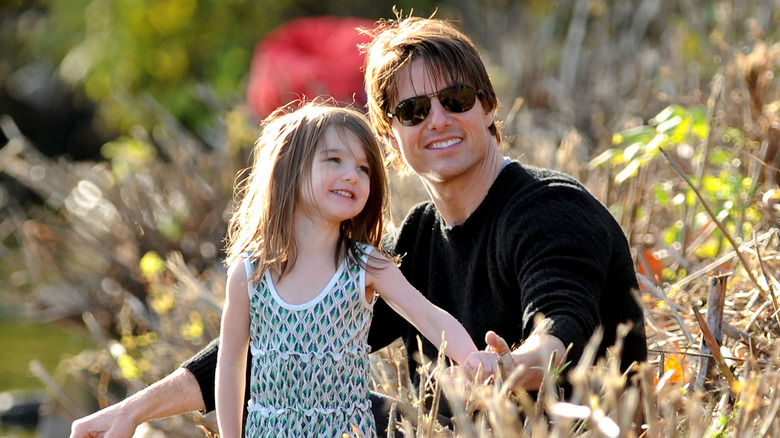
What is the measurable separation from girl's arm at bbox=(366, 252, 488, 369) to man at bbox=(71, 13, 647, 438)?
169 millimetres

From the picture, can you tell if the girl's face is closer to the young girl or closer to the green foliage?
the young girl

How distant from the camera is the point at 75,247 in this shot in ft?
19.0

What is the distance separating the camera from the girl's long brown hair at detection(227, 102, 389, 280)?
224cm

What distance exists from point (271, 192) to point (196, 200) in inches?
134

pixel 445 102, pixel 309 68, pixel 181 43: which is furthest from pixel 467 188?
pixel 181 43

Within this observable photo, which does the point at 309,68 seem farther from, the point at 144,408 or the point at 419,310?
the point at 419,310

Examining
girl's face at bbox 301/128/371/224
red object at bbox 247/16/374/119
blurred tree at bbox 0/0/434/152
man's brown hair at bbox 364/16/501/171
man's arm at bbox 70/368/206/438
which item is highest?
blurred tree at bbox 0/0/434/152

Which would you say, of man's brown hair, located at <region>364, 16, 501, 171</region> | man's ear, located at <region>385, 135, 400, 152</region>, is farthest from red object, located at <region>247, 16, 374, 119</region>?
man's brown hair, located at <region>364, 16, 501, 171</region>

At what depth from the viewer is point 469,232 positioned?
258cm

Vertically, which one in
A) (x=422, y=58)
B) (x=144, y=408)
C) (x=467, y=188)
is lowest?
(x=144, y=408)

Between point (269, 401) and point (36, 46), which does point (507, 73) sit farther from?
point (36, 46)

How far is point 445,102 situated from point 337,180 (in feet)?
→ 1.44

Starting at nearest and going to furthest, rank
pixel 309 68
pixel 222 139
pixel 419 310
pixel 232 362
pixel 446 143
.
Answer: pixel 419 310
pixel 232 362
pixel 446 143
pixel 309 68
pixel 222 139

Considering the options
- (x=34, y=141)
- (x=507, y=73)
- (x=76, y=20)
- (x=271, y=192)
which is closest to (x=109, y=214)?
(x=507, y=73)
